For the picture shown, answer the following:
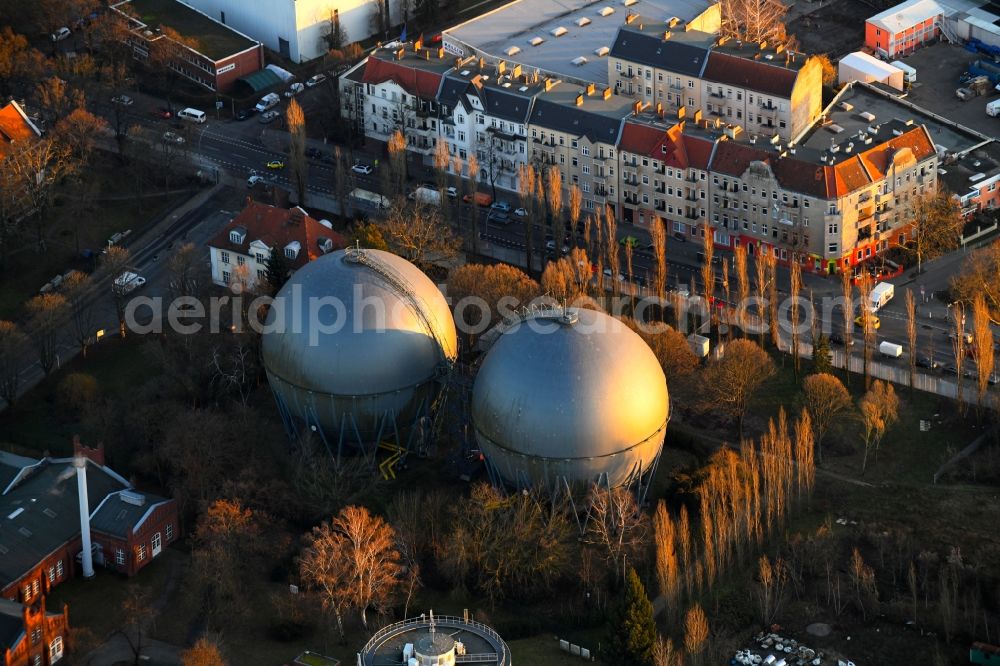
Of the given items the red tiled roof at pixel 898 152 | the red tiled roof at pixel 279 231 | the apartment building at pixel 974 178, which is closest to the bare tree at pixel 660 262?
the red tiled roof at pixel 898 152

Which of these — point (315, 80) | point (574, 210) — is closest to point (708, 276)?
point (574, 210)

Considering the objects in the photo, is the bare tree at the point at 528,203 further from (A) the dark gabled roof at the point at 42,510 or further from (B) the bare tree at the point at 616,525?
(A) the dark gabled roof at the point at 42,510

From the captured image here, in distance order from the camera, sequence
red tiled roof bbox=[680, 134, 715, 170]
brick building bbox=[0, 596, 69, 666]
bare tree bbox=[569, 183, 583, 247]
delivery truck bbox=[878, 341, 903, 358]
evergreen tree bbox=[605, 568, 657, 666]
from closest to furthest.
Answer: brick building bbox=[0, 596, 69, 666] → evergreen tree bbox=[605, 568, 657, 666] → delivery truck bbox=[878, 341, 903, 358] → bare tree bbox=[569, 183, 583, 247] → red tiled roof bbox=[680, 134, 715, 170]

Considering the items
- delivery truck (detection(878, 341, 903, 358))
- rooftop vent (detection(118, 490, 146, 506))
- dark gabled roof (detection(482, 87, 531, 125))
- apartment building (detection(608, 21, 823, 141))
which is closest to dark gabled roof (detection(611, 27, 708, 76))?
apartment building (detection(608, 21, 823, 141))

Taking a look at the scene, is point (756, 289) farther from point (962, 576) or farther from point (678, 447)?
point (962, 576)

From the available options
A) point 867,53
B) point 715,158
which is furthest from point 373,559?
point 867,53

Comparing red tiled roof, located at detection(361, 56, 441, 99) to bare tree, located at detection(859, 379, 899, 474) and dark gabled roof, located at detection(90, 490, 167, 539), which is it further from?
dark gabled roof, located at detection(90, 490, 167, 539)
